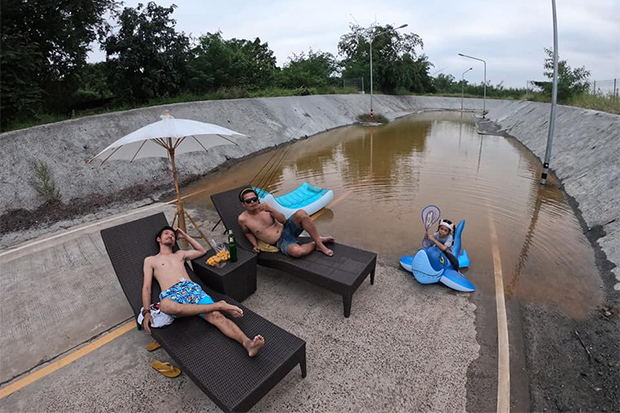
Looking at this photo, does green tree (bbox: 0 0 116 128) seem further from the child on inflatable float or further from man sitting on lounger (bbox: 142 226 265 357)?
the child on inflatable float

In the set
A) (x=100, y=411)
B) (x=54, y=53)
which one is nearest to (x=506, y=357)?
(x=100, y=411)

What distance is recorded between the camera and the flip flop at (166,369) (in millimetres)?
2875

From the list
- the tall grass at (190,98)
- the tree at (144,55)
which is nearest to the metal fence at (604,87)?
the tall grass at (190,98)

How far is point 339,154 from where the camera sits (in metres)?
13.2

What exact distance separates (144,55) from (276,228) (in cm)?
1564

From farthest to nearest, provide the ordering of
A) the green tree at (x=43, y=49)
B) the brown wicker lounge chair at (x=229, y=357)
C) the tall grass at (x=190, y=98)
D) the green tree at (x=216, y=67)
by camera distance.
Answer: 1. the green tree at (x=216, y=67)
2. the tall grass at (x=190, y=98)
3. the green tree at (x=43, y=49)
4. the brown wicker lounge chair at (x=229, y=357)

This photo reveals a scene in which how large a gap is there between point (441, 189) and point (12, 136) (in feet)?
35.1

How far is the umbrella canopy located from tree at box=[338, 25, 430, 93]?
37131mm

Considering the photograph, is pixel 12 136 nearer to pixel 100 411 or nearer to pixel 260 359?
pixel 100 411

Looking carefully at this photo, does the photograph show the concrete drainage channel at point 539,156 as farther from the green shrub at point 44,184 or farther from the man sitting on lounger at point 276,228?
the man sitting on lounger at point 276,228

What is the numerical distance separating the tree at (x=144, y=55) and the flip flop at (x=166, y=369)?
16.1 meters

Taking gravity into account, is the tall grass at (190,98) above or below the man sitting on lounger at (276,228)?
above

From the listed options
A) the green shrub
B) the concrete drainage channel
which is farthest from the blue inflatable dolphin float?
the green shrub

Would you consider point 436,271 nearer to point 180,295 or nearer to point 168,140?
point 180,295
